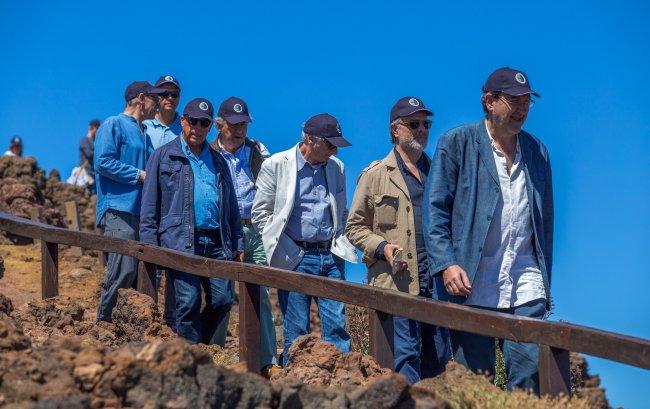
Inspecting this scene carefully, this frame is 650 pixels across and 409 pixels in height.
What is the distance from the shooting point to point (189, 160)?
10805 mm

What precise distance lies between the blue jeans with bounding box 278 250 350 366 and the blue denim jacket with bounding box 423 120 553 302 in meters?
1.86

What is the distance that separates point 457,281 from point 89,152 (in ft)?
52.9

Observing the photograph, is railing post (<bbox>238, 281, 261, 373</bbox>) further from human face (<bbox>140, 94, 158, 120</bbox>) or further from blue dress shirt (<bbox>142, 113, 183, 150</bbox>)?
human face (<bbox>140, 94, 158, 120</bbox>)

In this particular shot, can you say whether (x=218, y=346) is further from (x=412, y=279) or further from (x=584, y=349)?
(x=584, y=349)

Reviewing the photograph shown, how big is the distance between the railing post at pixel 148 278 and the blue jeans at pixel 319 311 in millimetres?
1138

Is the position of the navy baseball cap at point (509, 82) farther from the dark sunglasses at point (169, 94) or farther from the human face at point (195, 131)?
the dark sunglasses at point (169, 94)

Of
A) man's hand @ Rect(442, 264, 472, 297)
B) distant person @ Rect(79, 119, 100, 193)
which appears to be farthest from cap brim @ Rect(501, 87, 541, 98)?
distant person @ Rect(79, 119, 100, 193)

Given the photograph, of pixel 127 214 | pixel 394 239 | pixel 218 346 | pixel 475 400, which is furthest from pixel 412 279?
pixel 127 214

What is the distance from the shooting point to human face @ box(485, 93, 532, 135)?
8.47 m

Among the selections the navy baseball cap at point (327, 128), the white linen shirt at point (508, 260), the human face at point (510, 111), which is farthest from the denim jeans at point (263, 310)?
the human face at point (510, 111)

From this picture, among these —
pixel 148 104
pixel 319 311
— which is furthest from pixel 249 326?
pixel 148 104

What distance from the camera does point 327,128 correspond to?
34.8 ft

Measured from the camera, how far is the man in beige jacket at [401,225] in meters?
9.53

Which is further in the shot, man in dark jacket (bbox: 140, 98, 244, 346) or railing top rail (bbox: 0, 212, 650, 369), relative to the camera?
man in dark jacket (bbox: 140, 98, 244, 346)
